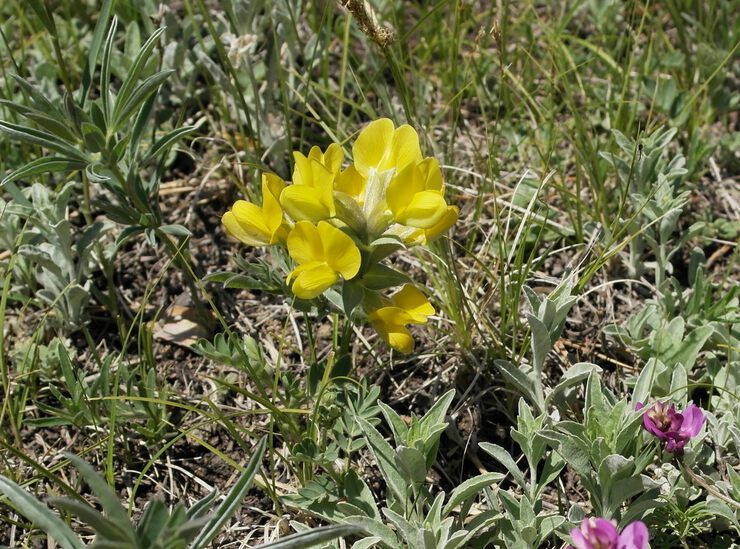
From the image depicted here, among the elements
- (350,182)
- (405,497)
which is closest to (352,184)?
(350,182)

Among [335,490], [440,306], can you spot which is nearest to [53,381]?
[335,490]

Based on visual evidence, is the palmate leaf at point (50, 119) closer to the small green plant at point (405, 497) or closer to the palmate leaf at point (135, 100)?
the palmate leaf at point (135, 100)

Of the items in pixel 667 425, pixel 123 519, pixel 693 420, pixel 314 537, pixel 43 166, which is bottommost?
pixel 693 420

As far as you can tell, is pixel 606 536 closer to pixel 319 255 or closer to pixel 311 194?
pixel 319 255

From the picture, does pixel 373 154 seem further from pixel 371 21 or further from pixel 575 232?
pixel 575 232

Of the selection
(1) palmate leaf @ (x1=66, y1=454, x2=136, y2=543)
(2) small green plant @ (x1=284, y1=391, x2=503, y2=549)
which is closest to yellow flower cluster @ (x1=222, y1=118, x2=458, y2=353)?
(2) small green plant @ (x1=284, y1=391, x2=503, y2=549)

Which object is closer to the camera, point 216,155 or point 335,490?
point 335,490

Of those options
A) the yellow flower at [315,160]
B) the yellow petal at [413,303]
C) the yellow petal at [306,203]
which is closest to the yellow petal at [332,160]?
the yellow flower at [315,160]
